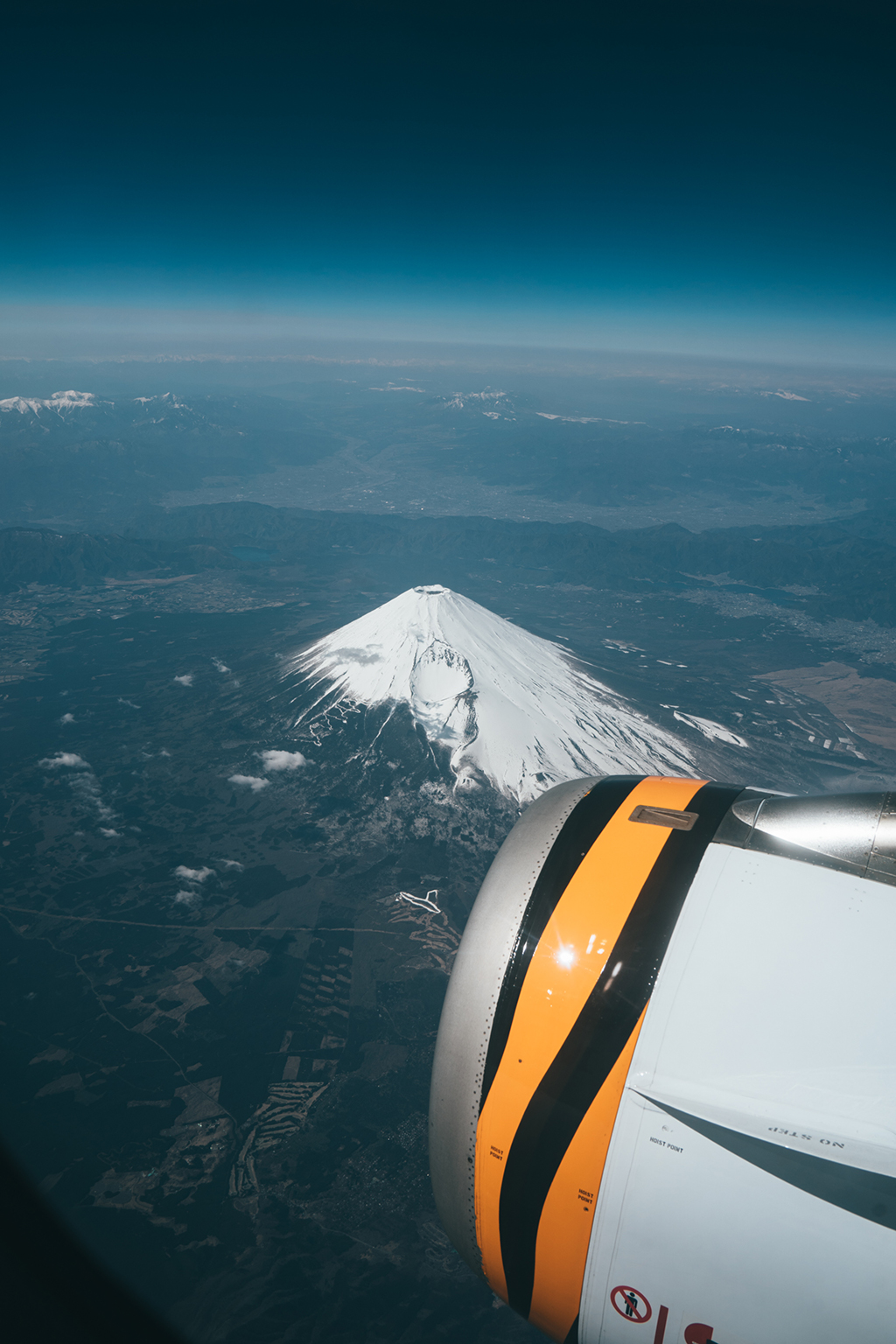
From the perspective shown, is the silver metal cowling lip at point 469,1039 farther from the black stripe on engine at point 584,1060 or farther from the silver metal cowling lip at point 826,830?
the silver metal cowling lip at point 826,830

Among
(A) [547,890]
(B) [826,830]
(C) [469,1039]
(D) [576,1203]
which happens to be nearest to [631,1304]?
(D) [576,1203]

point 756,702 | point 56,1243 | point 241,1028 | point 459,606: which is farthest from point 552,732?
point 56,1243

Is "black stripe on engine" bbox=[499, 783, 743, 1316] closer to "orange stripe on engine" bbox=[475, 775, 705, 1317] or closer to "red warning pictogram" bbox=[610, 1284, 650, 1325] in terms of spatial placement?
"orange stripe on engine" bbox=[475, 775, 705, 1317]

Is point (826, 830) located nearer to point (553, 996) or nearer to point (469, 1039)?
point (553, 996)

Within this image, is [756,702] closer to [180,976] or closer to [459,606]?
[459,606]

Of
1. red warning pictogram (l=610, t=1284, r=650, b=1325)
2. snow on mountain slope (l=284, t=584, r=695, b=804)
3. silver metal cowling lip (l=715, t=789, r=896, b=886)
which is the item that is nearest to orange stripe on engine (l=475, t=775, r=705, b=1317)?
red warning pictogram (l=610, t=1284, r=650, b=1325)
